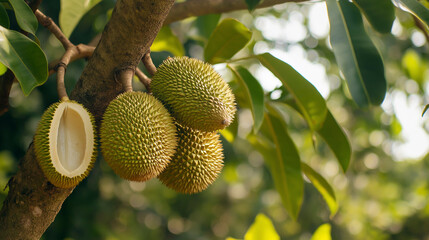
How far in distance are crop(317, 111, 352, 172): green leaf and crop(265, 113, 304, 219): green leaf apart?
0.13 meters

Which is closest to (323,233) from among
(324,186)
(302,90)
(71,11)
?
(324,186)

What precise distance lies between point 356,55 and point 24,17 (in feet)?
2.40

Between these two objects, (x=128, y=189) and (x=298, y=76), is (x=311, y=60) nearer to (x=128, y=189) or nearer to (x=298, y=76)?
(x=128, y=189)

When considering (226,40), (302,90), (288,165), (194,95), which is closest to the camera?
(194,95)

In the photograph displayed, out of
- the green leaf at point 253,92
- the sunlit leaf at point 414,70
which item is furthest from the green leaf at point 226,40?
the sunlit leaf at point 414,70

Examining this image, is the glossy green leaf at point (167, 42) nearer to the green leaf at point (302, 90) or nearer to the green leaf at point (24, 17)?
the green leaf at point (302, 90)

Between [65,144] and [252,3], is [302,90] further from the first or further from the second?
[65,144]

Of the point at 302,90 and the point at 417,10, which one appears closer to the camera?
the point at 417,10

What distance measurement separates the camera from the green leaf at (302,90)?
3.54 ft

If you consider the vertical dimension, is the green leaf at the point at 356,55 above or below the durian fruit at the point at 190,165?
above

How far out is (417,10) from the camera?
0.92 meters

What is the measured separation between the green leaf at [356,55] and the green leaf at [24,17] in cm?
66

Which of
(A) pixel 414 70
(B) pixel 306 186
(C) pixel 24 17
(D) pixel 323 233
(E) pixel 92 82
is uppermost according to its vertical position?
(C) pixel 24 17

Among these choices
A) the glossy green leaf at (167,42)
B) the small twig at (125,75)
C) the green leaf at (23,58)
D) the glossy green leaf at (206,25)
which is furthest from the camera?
the glossy green leaf at (206,25)
